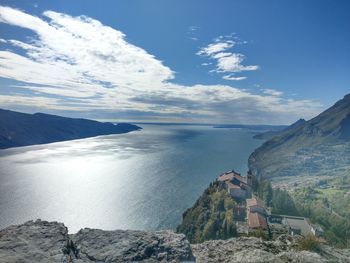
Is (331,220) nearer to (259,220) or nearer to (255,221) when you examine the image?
(259,220)

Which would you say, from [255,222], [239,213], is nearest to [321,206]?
[239,213]

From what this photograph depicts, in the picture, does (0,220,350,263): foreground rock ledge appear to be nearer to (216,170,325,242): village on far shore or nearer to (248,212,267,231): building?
(216,170,325,242): village on far shore

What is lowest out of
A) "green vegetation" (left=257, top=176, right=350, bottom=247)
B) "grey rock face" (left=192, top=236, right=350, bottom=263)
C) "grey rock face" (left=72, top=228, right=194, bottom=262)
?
"green vegetation" (left=257, top=176, right=350, bottom=247)

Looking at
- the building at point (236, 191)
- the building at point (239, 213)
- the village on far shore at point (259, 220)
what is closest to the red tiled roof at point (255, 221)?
the village on far shore at point (259, 220)

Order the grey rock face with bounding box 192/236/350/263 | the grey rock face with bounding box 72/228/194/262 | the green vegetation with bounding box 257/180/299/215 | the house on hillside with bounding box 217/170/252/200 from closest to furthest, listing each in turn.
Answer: the grey rock face with bounding box 72/228/194/262
the grey rock face with bounding box 192/236/350/263
the green vegetation with bounding box 257/180/299/215
the house on hillside with bounding box 217/170/252/200

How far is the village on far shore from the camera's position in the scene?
169 feet

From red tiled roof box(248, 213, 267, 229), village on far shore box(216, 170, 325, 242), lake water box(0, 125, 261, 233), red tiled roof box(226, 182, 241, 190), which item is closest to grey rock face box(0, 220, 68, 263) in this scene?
village on far shore box(216, 170, 325, 242)

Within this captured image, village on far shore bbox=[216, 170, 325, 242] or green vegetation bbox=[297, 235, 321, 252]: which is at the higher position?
green vegetation bbox=[297, 235, 321, 252]

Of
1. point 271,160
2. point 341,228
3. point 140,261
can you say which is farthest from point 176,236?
point 271,160

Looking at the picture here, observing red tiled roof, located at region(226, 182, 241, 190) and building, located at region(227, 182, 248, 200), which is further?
red tiled roof, located at region(226, 182, 241, 190)

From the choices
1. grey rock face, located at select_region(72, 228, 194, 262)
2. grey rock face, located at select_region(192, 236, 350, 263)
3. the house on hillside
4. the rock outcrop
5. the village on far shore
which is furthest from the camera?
the house on hillside

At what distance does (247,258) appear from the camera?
421 inches

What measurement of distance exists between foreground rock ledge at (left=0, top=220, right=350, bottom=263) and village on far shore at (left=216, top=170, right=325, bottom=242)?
1353 inches

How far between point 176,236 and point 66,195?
10373cm
